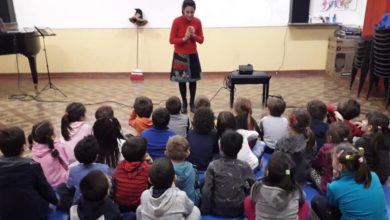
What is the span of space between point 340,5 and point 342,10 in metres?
0.10

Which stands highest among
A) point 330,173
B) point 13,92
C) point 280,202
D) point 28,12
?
point 28,12

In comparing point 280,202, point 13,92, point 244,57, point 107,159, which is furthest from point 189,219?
point 244,57

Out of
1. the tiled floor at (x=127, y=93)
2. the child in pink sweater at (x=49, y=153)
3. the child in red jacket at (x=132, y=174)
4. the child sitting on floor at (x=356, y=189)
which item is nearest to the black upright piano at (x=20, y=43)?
the tiled floor at (x=127, y=93)

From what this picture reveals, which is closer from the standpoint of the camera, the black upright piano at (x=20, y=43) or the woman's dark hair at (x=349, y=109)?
the woman's dark hair at (x=349, y=109)

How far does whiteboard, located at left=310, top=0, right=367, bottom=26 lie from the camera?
21.8 feet

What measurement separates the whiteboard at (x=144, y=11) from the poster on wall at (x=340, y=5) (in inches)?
27.9

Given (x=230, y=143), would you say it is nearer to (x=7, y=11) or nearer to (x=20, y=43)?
(x=20, y=43)

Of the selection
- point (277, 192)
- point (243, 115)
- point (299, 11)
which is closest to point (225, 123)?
point (243, 115)

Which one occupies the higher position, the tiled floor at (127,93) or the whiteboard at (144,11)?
the whiteboard at (144,11)

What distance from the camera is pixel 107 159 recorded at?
2670 mm

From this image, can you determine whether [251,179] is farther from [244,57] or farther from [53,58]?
[53,58]

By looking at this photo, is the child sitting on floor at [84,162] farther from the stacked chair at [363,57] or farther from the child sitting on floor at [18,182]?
the stacked chair at [363,57]

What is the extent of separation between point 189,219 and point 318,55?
19.6 ft

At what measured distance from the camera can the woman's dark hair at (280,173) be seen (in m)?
1.81
